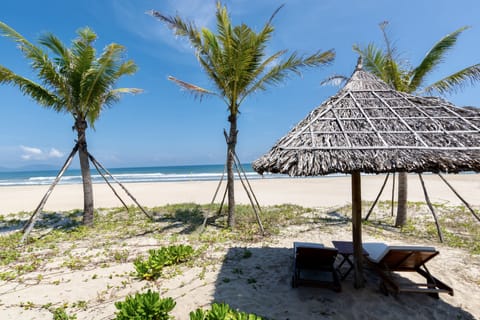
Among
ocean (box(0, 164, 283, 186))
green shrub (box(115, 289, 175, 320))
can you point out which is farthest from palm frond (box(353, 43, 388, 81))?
ocean (box(0, 164, 283, 186))

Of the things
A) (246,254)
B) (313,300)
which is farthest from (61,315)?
(313,300)

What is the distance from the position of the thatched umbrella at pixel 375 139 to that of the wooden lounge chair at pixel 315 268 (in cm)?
42

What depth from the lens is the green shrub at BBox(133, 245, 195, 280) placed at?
4105mm

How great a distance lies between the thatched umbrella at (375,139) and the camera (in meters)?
3.00

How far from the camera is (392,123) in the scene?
3.54 metres

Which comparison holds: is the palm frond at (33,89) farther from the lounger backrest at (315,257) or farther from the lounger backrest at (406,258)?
the lounger backrest at (406,258)

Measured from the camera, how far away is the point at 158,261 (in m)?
4.29

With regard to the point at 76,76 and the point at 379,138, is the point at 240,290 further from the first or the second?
the point at 76,76

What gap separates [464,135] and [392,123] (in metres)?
0.88

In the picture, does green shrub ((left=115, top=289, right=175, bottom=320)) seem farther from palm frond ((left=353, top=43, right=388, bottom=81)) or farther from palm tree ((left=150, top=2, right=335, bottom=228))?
palm frond ((left=353, top=43, right=388, bottom=81))

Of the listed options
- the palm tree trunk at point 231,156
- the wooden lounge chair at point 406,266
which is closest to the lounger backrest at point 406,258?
the wooden lounge chair at point 406,266

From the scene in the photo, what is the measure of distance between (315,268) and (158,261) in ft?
9.30

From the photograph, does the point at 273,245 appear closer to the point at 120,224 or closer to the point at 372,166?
the point at 372,166

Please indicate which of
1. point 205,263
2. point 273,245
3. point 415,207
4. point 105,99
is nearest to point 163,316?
point 205,263
